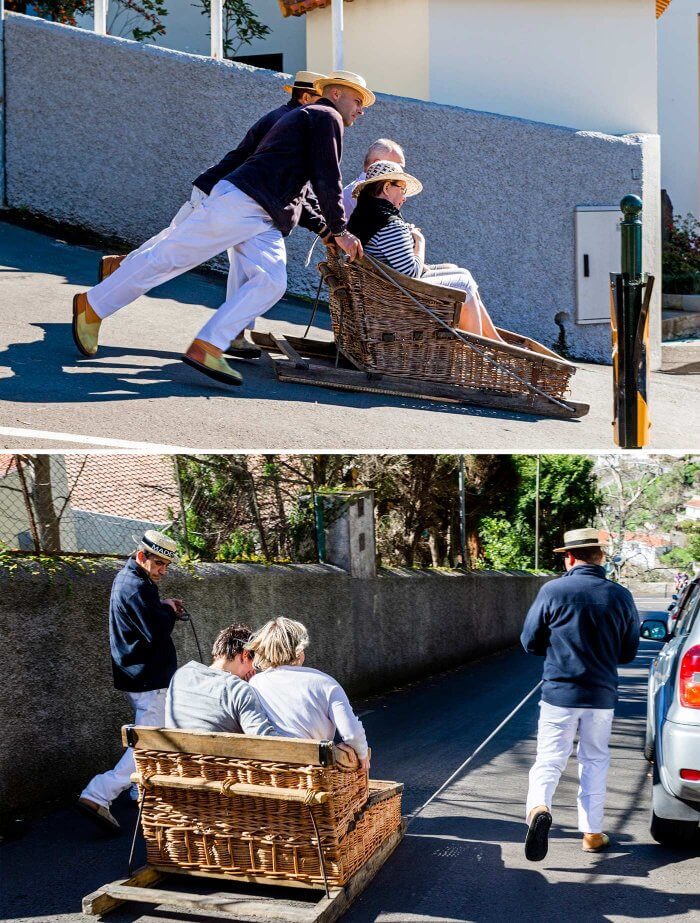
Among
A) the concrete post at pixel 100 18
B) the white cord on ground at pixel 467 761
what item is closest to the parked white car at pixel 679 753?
the white cord on ground at pixel 467 761

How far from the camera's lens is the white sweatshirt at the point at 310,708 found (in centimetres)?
470

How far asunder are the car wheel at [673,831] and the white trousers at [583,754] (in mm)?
263

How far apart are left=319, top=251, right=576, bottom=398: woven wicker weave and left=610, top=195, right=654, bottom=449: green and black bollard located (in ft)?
3.14

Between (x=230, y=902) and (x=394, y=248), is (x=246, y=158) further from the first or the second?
(x=230, y=902)

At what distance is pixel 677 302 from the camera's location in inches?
647

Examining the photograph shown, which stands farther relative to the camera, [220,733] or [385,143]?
[385,143]

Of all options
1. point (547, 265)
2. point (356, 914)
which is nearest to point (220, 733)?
point (356, 914)

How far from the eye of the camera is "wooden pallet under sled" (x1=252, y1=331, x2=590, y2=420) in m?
8.02

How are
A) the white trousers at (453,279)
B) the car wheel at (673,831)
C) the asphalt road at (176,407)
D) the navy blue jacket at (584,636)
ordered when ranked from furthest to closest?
the white trousers at (453,279) < the asphalt road at (176,407) < the navy blue jacket at (584,636) < the car wheel at (673,831)

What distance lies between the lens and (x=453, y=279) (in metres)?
8.15

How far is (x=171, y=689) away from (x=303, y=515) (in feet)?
17.6

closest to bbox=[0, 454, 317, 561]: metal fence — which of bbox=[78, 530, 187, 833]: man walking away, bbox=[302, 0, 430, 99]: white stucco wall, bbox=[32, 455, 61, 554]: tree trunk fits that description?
bbox=[32, 455, 61, 554]: tree trunk

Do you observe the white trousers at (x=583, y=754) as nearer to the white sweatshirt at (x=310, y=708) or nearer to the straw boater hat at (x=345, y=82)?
the white sweatshirt at (x=310, y=708)

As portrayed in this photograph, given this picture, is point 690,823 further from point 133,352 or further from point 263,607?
point 133,352
